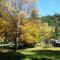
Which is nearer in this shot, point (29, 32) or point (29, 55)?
point (29, 55)

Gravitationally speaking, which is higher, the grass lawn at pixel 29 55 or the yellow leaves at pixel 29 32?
the yellow leaves at pixel 29 32

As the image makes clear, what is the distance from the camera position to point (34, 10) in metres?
34.4

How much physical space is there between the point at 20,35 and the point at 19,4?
16.7 feet

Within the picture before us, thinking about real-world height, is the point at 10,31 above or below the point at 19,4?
below

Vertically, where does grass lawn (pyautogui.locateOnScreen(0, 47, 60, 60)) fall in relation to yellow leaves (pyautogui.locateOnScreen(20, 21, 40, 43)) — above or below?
below

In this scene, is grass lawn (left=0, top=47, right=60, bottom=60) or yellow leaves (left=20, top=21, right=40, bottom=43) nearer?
grass lawn (left=0, top=47, right=60, bottom=60)

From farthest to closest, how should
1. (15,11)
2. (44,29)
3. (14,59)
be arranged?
(44,29)
(15,11)
(14,59)

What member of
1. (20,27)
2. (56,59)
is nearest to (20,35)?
(20,27)

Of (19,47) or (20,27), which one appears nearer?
(20,27)

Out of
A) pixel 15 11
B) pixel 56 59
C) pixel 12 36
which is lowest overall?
pixel 56 59

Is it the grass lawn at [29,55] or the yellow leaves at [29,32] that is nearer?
the grass lawn at [29,55]

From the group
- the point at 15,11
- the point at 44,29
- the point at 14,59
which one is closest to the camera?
the point at 14,59

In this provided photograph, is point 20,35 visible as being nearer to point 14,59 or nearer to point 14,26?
point 14,26

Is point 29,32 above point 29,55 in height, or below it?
above
